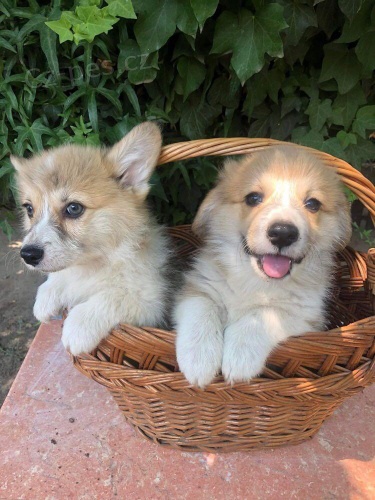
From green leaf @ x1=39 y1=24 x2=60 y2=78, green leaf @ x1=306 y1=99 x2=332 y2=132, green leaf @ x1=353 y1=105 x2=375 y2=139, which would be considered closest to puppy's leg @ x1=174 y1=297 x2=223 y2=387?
green leaf @ x1=39 y1=24 x2=60 y2=78

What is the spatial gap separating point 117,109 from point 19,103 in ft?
1.71

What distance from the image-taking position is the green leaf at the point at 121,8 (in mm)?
2000

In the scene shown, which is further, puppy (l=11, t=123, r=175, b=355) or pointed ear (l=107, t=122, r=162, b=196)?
pointed ear (l=107, t=122, r=162, b=196)

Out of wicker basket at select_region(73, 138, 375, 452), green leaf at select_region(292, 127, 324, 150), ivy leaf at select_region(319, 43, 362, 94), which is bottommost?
wicker basket at select_region(73, 138, 375, 452)

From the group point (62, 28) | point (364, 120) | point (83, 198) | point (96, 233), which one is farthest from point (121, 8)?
point (364, 120)

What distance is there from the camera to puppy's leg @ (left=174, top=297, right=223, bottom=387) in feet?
4.52

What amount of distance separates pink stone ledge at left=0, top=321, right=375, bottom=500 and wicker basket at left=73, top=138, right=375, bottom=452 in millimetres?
72

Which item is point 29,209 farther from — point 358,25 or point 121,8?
point 358,25

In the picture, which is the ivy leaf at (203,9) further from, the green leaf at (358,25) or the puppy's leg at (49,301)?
the puppy's leg at (49,301)

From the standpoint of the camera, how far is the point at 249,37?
216 centimetres

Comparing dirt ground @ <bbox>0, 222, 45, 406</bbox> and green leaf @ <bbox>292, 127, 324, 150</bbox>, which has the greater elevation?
green leaf @ <bbox>292, 127, 324, 150</bbox>

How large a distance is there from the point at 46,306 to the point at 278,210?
0.97m

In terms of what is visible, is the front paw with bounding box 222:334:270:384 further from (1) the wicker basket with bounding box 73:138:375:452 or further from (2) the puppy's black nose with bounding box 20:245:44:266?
(2) the puppy's black nose with bounding box 20:245:44:266

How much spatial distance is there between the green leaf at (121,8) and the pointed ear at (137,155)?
598 millimetres
